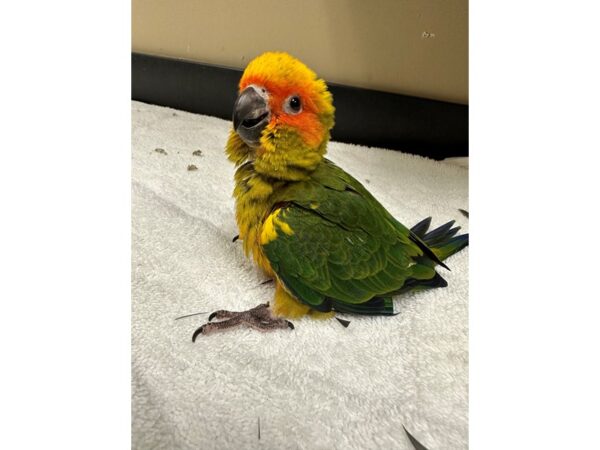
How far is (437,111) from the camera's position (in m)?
0.78

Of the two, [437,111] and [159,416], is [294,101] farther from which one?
[159,416]

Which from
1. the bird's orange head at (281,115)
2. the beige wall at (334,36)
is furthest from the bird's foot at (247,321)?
the beige wall at (334,36)

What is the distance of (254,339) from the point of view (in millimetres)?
650

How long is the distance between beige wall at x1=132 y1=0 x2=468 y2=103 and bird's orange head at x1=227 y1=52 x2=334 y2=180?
0.04 meters

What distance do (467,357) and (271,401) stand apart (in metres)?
0.24

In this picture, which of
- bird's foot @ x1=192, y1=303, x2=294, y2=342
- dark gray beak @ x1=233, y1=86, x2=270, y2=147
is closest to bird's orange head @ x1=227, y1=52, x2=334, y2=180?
dark gray beak @ x1=233, y1=86, x2=270, y2=147

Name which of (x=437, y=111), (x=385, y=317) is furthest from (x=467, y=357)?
(x=437, y=111)

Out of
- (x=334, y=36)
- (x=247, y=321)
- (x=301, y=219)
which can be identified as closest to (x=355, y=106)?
(x=334, y=36)

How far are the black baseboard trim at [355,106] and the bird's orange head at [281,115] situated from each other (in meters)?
0.04

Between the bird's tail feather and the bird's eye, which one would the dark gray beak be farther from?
the bird's tail feather

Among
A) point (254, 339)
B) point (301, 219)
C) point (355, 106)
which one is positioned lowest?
point (254, 339)

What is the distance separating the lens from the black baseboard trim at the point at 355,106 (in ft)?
2.45

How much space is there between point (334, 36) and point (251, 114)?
18 centimetres

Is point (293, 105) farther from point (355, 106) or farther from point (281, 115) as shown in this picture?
point (355, 106)
